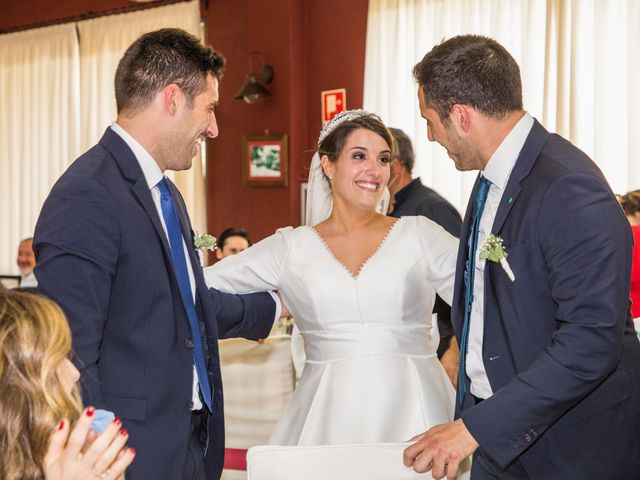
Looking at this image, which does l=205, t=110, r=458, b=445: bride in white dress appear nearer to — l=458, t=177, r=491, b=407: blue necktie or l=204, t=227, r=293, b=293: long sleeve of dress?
l=204, t=227, r=293, b=293: long sleeve of dress

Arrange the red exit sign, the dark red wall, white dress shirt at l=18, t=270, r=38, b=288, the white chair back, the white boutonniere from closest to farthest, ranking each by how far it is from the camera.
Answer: the white boutonniere → the white chair back → white dress shirt at l=18, t=270, r=38, b=288 → the red exit sign → the dark red wall

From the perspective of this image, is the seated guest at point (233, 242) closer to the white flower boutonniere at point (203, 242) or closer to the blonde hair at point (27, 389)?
the white flower boutonniere at point (203, 242)

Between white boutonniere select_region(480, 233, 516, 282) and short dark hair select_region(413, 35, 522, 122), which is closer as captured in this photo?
white boutonniere select_region(480, 233, 516, 282)

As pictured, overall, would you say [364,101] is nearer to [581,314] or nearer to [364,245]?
[364,245]

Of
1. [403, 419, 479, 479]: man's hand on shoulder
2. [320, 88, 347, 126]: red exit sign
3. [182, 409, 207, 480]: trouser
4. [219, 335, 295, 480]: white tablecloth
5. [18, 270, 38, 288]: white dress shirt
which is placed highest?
[320, 88, 347, 126]: red exit sign

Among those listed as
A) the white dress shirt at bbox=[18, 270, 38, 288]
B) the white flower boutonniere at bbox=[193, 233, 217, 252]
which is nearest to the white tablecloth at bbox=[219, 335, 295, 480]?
the white flower boutonniere at bbox=[193, 233, 217, 252]

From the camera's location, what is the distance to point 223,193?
25.7 feet

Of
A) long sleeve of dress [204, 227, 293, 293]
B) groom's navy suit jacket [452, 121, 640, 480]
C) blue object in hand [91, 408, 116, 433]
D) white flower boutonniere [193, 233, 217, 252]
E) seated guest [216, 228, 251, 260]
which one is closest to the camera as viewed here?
blue object in hand [91, 408, 116, 433]

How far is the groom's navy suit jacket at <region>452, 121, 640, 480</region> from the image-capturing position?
1.84 metres

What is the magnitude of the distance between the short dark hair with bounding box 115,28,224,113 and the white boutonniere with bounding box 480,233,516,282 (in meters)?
0.89

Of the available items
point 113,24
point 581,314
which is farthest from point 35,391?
point 113,24

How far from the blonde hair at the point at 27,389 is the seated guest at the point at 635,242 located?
2.90 meters

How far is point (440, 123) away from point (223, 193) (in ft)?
18.7

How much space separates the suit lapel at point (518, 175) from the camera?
6.67 feet
